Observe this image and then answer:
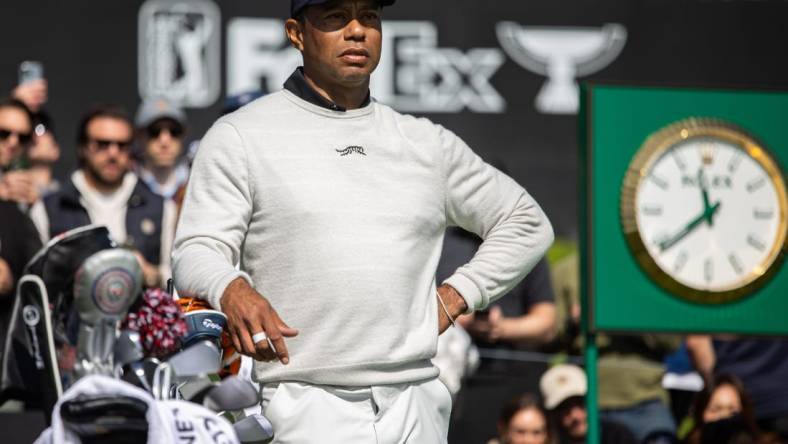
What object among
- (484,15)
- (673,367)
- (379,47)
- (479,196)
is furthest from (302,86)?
(484,15)

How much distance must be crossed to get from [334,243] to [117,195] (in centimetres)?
400

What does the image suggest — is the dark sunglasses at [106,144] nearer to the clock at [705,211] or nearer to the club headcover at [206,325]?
the clock at [705,211]

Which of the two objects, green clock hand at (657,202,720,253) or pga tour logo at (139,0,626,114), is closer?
green clock hand at (657,202,720,253)

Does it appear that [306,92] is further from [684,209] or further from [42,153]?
[42,153]

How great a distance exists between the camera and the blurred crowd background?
25.0ft

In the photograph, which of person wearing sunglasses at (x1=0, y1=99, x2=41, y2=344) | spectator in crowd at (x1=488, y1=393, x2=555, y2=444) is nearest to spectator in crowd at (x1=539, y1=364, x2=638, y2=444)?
spectator in crowd at (x1=488, y1=393, x2=555, y2=444)

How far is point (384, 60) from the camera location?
10.2 m

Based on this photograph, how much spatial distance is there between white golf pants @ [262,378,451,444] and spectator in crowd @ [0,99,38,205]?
381cm

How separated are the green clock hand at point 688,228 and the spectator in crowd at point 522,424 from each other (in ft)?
2.85

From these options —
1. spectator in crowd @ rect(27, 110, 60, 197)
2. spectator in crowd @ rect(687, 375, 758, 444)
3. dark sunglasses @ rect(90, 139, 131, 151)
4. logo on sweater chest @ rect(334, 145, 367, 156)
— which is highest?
logo on sweater chest @ rect(334, 145, 367, 156)

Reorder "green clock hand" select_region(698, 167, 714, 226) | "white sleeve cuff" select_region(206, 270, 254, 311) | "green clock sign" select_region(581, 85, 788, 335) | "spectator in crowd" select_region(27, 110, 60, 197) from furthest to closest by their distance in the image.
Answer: "spectator in crowd" select_region(27, 110, 60, 197) → "green clock hand" select_region(698, 167, 714, 226) → "green clock sign" select_region(581, 85, 788, 335) → "white sleeve cuff" select_region(206, 270, 254, 311)

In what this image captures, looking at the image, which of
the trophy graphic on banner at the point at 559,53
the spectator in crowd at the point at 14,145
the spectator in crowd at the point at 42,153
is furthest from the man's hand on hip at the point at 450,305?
the trophy graphic on banner at the point at 559,53

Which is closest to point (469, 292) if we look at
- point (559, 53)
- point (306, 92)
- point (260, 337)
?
point (306, 92)

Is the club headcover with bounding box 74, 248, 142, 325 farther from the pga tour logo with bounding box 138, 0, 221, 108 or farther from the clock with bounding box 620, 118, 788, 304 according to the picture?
the pga tour logo with bounding box 138, 0, 221, 108
